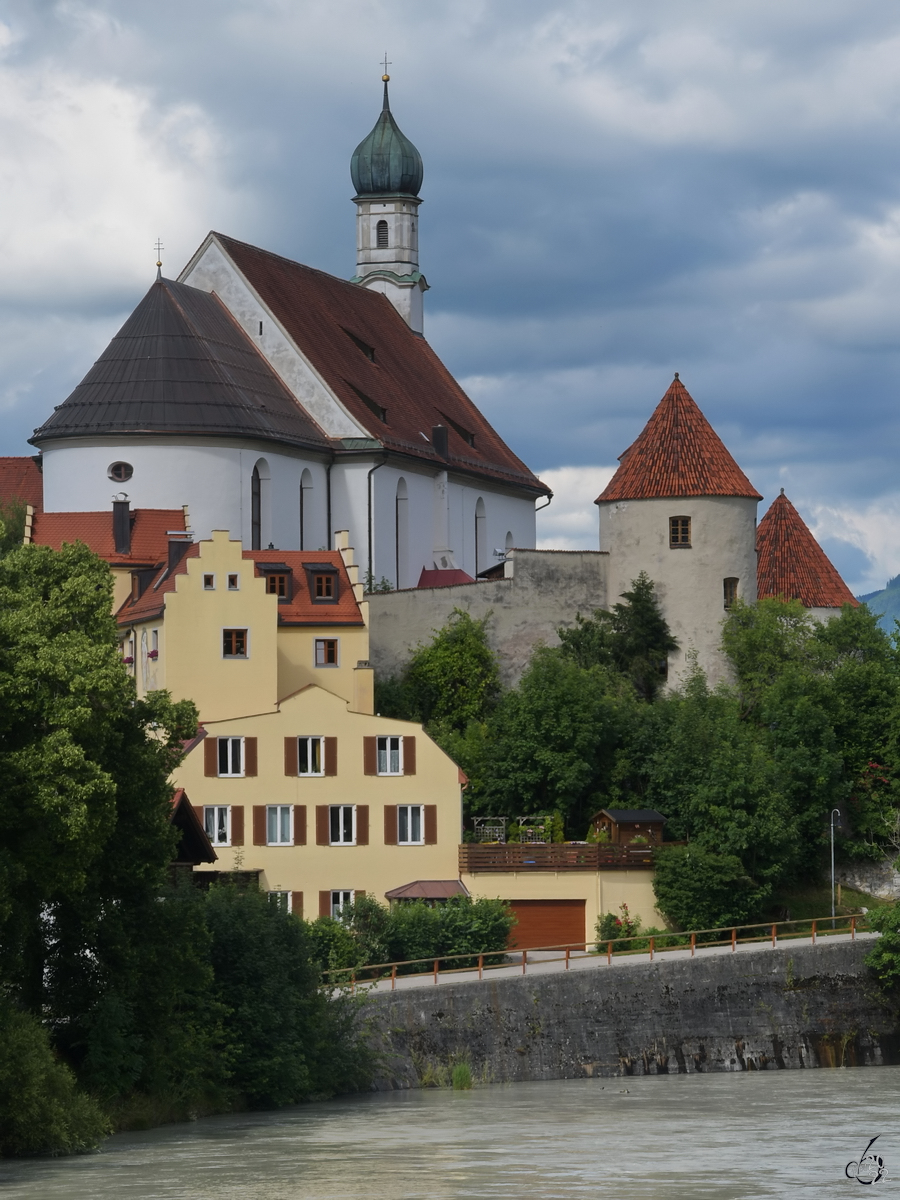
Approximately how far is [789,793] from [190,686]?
48.9 feet

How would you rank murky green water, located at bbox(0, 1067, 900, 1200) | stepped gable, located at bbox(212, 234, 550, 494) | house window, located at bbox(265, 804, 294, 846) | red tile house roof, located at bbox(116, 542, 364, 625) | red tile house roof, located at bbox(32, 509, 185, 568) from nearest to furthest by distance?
murky green water, located at bbox(0, 1067, 900, 1200) < house window, located at bbox(265, 804, 294, 846) < red tile house roof, located at bbox(116, 542, 364, 625) < red tile house roof, located at bbox(32, 509, 185, 568) < stepped gable, located at bbox(212, 234, 550, 494)

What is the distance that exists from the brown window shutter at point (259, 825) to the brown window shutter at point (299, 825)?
29.8 inches

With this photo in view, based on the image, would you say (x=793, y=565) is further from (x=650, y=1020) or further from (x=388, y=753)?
(x=650, y=1020)

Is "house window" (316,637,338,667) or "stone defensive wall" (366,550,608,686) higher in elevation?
"stone defensive wall" (366,550,608,686)

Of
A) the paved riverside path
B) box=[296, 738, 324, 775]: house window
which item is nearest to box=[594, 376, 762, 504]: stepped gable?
box=[296, 738, 324, 775]: house window

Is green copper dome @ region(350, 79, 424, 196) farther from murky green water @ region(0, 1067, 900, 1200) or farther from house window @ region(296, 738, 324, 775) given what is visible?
murky green water @ region(0, 1067, 900, 1200)

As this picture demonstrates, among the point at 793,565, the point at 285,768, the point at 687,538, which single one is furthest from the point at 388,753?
the point at 793,565

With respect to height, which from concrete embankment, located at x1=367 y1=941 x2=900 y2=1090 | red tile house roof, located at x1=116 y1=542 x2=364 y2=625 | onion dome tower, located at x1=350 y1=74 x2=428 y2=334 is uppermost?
onion dome tower, located at x1=350 y1=74 x2=428 y2=334

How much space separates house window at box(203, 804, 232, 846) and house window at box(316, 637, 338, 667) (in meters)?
7.43

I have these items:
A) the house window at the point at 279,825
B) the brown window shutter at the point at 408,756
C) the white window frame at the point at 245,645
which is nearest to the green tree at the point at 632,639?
the brown window shutter at the point at 408,756

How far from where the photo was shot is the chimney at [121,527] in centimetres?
6769

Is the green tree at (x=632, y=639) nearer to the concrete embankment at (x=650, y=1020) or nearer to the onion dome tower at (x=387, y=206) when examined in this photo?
the concrete embankment at (x=650, y=1020)

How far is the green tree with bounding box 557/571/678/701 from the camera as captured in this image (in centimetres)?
6862

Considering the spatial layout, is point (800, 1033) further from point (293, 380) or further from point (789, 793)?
point (293, 380)
